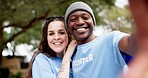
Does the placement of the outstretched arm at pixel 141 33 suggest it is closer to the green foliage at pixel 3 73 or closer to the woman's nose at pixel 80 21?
the woman's nose at pixel 80 21

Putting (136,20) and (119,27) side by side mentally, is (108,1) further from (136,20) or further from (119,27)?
(136,20)

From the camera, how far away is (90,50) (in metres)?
1.81

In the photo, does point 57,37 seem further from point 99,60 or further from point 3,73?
point 3,73

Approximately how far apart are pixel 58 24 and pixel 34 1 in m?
6.63

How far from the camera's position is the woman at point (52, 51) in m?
2.21

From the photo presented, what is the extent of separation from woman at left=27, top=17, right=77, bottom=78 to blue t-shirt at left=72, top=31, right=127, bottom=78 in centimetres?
29

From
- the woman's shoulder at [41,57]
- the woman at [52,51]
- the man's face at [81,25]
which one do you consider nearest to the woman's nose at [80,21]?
the man's face at [81,25]

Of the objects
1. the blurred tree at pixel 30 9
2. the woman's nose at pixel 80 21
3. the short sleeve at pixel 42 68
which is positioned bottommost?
the short sleeve at pixel 42 68

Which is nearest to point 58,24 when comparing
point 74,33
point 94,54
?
point 74,33

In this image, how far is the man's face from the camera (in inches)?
74.0

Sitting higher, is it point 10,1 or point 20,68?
point 10,1

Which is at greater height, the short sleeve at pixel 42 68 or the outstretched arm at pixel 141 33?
the outstretched arm at pixel 141 33

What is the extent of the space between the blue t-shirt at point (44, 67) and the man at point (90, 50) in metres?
0.26

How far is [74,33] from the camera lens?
1905 mm
